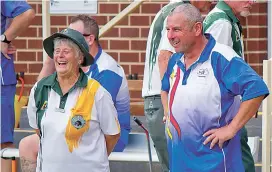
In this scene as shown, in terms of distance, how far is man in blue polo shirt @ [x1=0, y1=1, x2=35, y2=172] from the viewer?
8648 millimetres

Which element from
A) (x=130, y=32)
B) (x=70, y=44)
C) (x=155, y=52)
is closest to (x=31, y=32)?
(x=130, y=32)

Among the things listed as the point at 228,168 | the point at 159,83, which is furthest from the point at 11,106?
the point at 228,168

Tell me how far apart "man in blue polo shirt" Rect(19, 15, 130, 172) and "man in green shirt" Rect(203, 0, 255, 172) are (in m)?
0.81

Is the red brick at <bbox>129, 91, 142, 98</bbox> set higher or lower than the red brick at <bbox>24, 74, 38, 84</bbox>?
lower

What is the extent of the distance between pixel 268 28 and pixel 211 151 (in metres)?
4.48

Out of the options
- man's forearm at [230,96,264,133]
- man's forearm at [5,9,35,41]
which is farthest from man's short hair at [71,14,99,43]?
man's forearm at [230,96,264,133]

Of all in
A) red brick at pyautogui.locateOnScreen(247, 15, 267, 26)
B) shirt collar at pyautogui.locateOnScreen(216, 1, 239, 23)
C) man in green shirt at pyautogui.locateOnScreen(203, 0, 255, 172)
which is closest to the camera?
man in green shirt at pyautogui.locateOnScreen(203, 0, 255, 172)

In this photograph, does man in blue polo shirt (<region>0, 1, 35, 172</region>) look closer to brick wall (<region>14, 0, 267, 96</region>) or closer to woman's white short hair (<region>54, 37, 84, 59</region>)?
woman's white short hair (<region>54, 37, 84, 59</region>)

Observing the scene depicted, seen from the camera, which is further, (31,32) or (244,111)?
(31,32)

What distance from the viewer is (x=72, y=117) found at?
6.58 metres

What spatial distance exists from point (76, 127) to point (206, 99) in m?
0.84

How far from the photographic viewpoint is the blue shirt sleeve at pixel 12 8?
8.62 meters

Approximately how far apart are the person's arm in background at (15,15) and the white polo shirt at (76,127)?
6.70 ft

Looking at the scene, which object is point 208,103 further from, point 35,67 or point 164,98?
point 35,67
